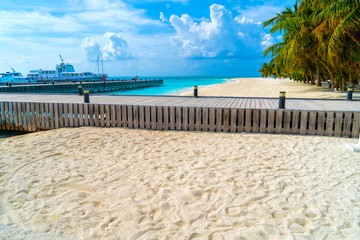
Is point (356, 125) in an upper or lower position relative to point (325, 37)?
lower

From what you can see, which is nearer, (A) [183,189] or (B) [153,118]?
(A) [183,189]

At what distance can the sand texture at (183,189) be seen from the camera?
10.2ft

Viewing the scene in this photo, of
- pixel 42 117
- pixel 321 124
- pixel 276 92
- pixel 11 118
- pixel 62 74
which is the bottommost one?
pixel 11 118

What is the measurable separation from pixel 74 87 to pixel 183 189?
39.8 m

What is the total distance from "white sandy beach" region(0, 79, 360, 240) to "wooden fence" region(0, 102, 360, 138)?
41.5 inches

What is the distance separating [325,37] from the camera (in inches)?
752

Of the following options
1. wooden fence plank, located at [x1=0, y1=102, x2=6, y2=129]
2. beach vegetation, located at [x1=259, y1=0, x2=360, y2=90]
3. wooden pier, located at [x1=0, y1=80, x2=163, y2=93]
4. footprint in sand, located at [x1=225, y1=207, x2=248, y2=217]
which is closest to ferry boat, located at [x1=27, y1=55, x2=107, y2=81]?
wooden pier, located at [x1=0, y1=80, x2=163, y2=93]

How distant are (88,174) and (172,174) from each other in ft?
5.13

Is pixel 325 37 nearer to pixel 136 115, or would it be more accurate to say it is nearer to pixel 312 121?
pixel 312 121

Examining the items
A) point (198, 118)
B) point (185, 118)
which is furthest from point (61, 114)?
point (198, 118)

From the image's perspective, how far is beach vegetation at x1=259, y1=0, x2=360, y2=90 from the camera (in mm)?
14344

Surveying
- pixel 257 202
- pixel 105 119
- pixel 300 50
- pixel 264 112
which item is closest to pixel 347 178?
pixel 257 202

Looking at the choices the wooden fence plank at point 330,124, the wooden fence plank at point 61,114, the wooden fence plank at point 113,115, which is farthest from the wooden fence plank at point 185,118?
the wooden fence plank at point 61,114

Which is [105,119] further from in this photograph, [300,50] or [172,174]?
[300,50]
